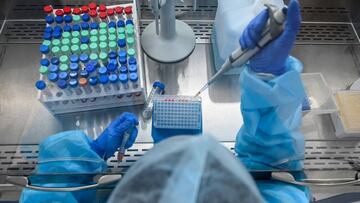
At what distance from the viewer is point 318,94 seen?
824 mm

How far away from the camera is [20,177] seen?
60 centimetres

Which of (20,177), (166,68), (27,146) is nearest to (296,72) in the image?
(166,68)

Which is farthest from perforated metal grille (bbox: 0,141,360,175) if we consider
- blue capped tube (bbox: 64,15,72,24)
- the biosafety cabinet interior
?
blue capped tube (bbox: 64,15,72,24)

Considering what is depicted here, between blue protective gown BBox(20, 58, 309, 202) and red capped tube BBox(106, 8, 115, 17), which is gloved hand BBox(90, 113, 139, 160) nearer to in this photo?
blue protective gown BBox(20, 58, 309, 202)

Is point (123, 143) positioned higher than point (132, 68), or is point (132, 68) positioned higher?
point (132, 68)

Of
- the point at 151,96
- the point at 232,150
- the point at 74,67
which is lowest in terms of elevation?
the point at 232,150

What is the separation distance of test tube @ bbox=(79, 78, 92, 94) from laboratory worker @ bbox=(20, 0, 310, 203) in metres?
0.12

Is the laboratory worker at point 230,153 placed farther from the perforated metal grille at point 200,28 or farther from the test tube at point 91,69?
the perforated metal grille at point 200,28

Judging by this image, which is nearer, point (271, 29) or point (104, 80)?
point (271, 29)

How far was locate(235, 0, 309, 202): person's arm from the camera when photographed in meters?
0.49

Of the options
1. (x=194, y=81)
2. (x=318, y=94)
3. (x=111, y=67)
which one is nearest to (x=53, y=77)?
(x=111, y=67)

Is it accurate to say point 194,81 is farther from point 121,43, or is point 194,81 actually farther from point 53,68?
point 53,68

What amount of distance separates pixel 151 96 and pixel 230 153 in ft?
1.57

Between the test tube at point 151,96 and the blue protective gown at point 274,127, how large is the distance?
256 millimetres
